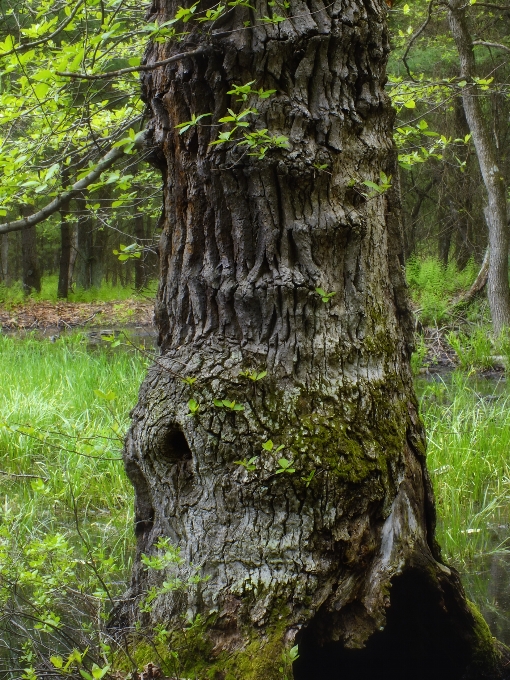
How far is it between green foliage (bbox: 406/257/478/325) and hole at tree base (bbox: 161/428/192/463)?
7.94m

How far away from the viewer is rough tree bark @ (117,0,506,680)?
6.49 ft

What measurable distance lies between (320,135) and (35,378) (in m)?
4.65

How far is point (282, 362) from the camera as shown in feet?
6.75

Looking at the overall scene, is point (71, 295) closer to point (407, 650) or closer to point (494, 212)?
point (494, 212)

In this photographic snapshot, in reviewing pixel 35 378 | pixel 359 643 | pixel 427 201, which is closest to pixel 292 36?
pixel 359 643

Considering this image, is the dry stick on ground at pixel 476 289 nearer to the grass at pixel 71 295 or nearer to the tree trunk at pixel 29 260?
the grass at pixel 71 295

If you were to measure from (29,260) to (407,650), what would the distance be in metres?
16.5

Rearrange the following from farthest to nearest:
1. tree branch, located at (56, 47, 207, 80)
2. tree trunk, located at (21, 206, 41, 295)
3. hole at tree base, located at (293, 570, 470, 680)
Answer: tree trunk, located at (21, 206, 41, 295), hole at tree base, located at (293, 570, 470, 680), tree branch, located at (56, 47, 207, 80)

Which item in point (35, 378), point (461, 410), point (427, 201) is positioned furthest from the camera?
point (427, 201)

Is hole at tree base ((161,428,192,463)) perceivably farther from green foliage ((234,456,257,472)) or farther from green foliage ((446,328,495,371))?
green foliage ((446,328,495,371))

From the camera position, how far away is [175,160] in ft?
7.06

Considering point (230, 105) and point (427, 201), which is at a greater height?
point (427, 201)

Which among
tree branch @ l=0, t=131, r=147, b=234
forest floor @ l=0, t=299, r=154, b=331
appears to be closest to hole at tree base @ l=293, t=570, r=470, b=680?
tree branch @ l=0, t=131, r=147, b=234

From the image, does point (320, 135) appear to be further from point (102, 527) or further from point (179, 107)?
point (102, 527)
